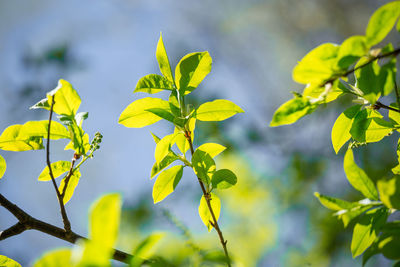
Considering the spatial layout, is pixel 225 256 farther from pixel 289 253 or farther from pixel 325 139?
pixel 325 139

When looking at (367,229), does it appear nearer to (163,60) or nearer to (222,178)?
(222,178)

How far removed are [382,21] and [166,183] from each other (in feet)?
0.76

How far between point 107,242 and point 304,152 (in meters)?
2.50

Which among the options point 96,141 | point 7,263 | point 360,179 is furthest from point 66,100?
point 360,179

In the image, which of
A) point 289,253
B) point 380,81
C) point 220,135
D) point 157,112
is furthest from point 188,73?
point 220,135

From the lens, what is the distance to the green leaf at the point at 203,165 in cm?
33

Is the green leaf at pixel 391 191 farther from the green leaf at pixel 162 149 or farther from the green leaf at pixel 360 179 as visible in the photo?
the green leaf at pixel 162 149

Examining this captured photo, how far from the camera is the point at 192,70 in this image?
0.33 m

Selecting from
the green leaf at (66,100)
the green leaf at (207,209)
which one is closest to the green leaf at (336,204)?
the green leaf at (207,209)

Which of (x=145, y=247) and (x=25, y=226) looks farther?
(x=25, y=226)

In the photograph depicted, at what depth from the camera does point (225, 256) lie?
225 mm

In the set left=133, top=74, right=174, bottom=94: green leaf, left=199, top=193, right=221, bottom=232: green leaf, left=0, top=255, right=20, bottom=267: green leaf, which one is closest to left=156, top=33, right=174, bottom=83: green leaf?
left=133, top=74, right=174, bottom=94: green leaf

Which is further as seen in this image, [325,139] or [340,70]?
[325,139]

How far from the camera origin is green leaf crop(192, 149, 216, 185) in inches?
12.8
